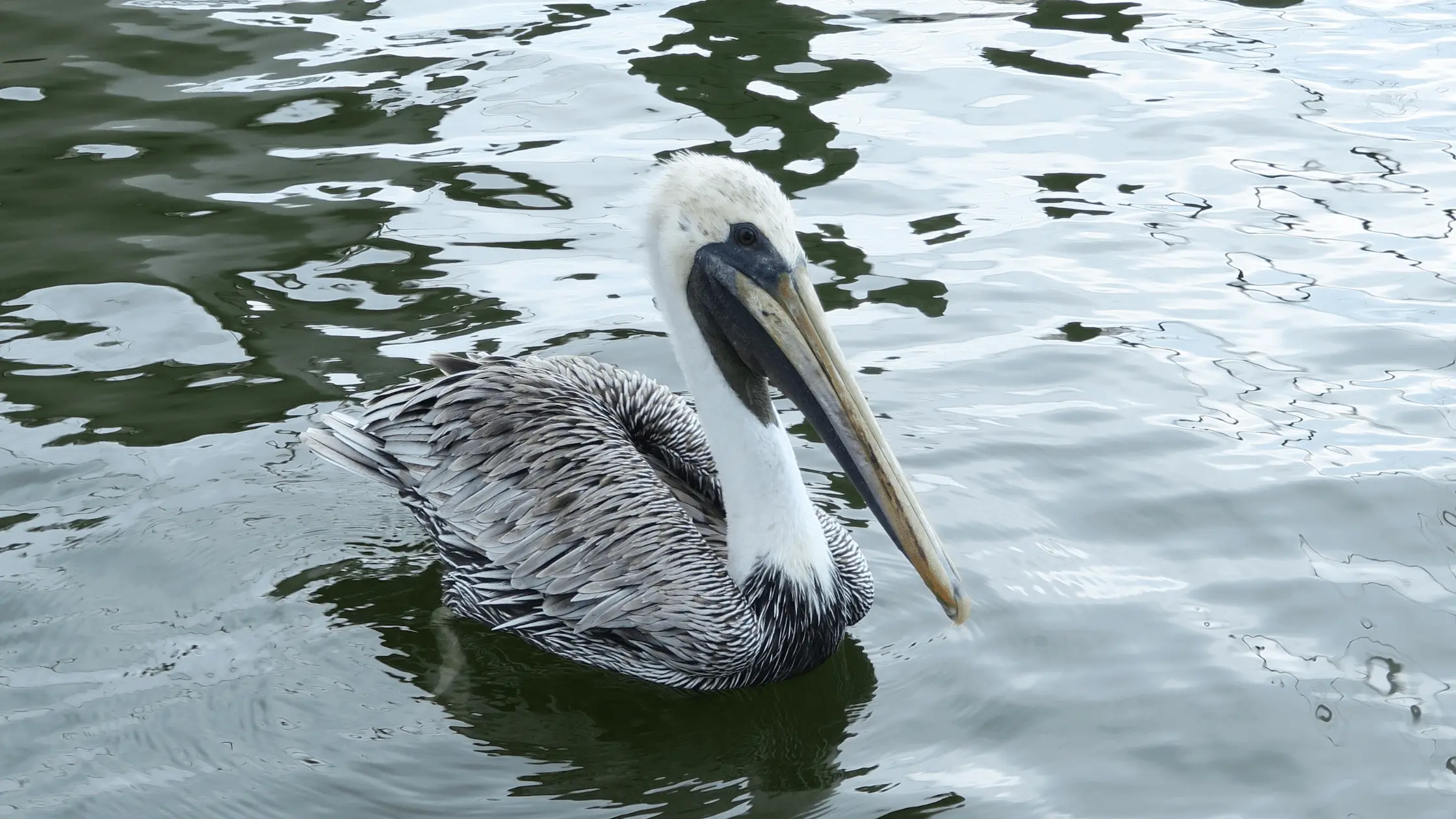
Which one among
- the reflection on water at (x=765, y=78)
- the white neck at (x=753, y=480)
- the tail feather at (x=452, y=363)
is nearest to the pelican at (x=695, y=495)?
the white neck at (x=753, y=480)

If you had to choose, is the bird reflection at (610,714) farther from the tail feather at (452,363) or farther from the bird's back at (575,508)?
the tail feather at (452,363)

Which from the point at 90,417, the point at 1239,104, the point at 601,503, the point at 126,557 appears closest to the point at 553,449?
the point at 601,503

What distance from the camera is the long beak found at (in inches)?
166

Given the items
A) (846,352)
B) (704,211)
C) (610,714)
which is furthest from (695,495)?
(846,352)

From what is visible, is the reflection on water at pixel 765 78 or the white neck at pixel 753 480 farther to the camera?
the reflection on water at pixel 765 78

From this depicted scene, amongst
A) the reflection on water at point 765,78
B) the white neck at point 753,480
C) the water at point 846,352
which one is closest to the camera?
the water at point 846,352

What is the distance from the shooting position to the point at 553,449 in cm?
482

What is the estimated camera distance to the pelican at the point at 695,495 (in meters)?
4.34

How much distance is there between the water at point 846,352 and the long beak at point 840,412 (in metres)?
0.48

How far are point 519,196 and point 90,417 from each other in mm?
2669

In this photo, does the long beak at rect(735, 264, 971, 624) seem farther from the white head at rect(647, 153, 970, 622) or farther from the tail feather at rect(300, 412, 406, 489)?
the tail feather at rect(300, 412, 406, 489)

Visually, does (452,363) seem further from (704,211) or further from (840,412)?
(840,412)

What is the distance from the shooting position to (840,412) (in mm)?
4293

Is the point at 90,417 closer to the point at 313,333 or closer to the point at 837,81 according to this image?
the point at 313,333
